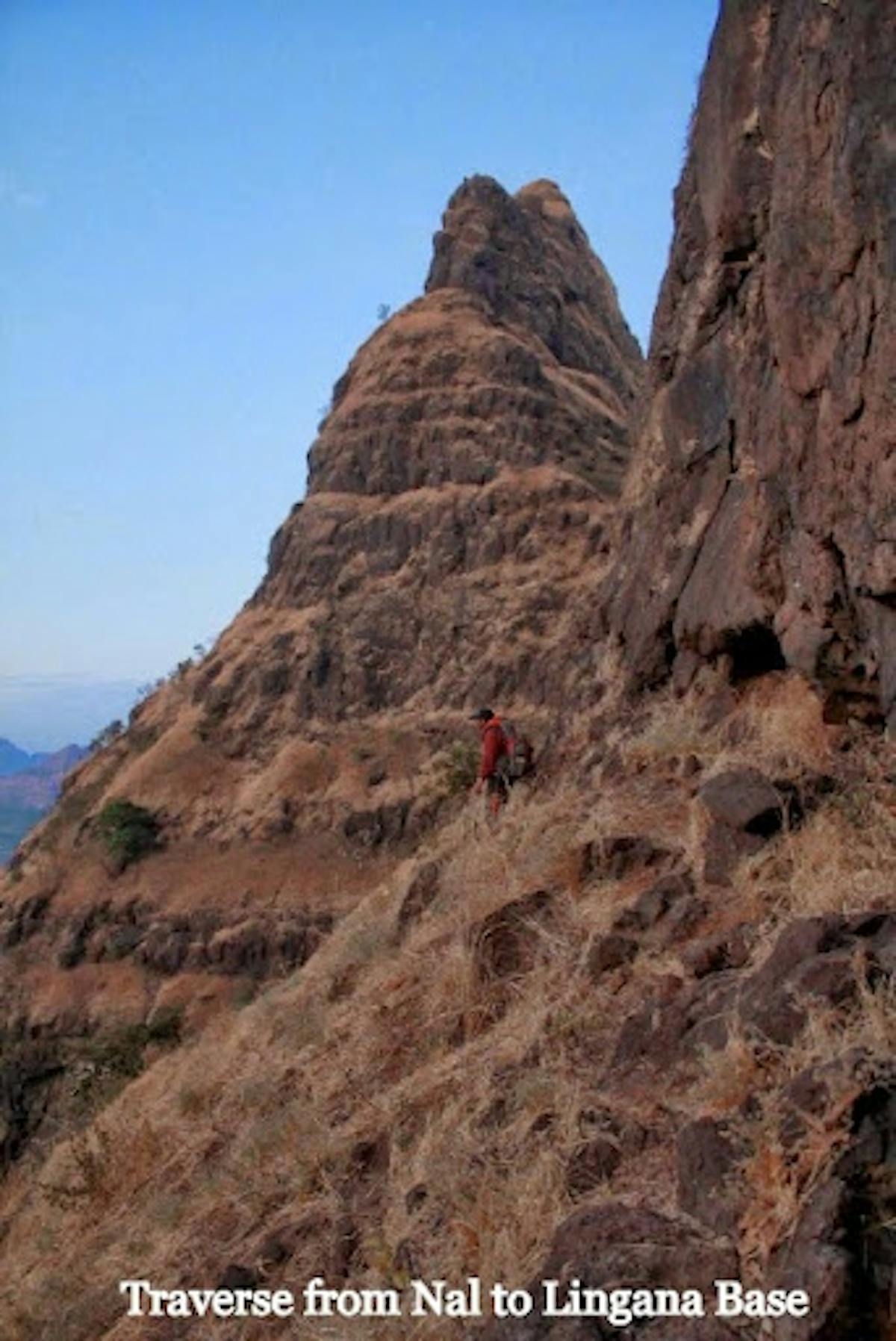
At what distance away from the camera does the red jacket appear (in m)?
11.7

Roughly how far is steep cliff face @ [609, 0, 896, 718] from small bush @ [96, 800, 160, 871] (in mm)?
19154

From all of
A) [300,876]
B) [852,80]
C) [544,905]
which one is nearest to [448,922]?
[544,905]

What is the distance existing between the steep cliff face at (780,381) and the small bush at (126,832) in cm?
1915

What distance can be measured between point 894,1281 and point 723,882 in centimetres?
299

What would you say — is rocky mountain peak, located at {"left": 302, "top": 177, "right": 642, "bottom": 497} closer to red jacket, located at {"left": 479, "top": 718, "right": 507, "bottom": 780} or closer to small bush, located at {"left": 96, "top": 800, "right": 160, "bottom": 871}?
small bush, located at {"left": 96, "top": 800, "right": 160, "bottom": 871}

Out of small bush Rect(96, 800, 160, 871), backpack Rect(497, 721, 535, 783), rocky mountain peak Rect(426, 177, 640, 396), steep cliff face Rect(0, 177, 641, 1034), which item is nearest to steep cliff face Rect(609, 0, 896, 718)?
backpack Rect(497, 721, 535, 783)

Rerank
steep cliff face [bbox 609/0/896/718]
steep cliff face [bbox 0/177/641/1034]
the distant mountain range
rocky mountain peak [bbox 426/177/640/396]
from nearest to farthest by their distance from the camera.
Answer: steep cliff face [bbox 609/0/896/718] < steep cliff face [bbox 0/177/641/1034] < rocky mountain peak [bbox 426/177/640/396] < the distant mountain range

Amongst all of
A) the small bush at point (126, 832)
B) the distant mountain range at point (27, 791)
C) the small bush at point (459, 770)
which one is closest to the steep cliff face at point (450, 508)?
the small bush at point (459, 770)

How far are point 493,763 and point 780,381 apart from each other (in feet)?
14.4

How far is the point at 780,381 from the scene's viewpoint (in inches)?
349

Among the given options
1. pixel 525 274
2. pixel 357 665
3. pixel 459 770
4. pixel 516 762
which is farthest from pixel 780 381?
pixel 525 274

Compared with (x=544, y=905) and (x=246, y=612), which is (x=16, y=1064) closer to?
(x=246, y=612)

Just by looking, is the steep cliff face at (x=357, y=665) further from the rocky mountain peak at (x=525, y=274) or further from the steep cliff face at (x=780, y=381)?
the steep cliff face at (x=780, y=381)

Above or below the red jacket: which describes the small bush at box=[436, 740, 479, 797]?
below
